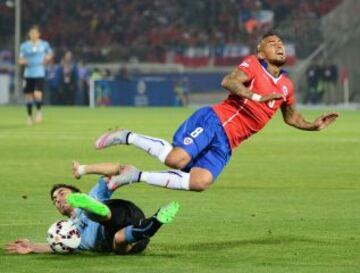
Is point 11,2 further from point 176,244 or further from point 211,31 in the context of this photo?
point 176,244

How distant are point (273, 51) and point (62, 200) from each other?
2790 mm

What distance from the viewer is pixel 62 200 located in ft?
36.2

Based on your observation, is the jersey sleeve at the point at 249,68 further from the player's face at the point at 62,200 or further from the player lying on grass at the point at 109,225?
the player's face at the point at 62,200

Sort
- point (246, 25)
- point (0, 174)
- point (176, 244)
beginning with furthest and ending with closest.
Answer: point (246, 25)
point (0, 174)
point (176, 244)

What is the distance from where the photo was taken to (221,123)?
1210 centimetres

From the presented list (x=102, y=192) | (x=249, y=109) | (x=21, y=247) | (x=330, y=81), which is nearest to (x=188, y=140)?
(x=249, y=109)

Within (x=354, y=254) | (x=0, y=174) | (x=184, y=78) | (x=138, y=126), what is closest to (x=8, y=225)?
(x=354, y=254)

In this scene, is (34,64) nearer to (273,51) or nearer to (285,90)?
(285,90)

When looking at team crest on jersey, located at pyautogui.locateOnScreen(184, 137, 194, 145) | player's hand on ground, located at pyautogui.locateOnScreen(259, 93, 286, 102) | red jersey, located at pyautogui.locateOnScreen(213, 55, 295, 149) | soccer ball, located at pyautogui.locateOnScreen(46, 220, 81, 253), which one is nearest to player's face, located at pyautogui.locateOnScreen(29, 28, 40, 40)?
red jersey, located at pyautogui.locateOnScreen(213, 55, 295, 149)

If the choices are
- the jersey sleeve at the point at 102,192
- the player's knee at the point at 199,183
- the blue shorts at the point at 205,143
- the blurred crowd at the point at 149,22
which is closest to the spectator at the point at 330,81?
the blurred crowd at the point at 149,22

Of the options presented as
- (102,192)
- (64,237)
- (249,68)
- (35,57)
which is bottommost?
(35,57)

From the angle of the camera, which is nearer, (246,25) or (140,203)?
(140,203)

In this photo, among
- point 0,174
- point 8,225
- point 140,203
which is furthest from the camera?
point 0,174

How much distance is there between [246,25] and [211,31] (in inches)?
70.5
